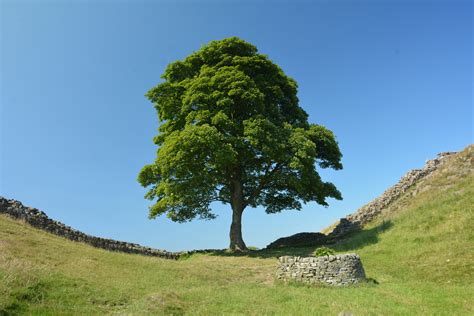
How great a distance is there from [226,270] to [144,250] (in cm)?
1175

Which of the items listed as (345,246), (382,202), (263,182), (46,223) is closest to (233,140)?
(263,182)

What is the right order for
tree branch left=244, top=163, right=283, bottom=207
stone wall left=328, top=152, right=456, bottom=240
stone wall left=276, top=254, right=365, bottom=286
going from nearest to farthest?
stone wall left=276, top=254, right=365, bottom=286 → tree branch left=244, top=163, right=283, bottom=207 → stone wall left=328, top=152, right=456, bottom=240

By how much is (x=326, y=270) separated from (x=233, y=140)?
11.6m

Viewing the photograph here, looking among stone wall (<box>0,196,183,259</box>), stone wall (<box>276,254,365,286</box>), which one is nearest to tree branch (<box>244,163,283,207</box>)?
stone wall (<box>0,196,183,259</box>)

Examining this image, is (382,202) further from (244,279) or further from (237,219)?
(244,279)

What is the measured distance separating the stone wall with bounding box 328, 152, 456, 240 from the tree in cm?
565

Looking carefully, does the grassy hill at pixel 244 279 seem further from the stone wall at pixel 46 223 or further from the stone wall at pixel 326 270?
the stone wall at pixel 46 223

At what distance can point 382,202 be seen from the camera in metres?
34.0

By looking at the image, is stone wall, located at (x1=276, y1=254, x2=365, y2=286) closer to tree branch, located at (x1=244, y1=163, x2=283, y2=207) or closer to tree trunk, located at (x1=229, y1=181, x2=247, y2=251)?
tree trunk, located at (x1=229, y1=181, x2=247, y2=251)

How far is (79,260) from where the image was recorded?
54.7ft

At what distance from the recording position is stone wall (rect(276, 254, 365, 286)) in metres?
16.3

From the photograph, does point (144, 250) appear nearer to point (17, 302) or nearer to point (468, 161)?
point (17, 302)

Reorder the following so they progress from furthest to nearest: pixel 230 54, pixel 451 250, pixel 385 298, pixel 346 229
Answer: pixel 346 229 < pixel 230 54 < pixel 451 250 < pixel 385 298

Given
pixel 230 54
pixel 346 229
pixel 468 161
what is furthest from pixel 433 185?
pixel 230 54
